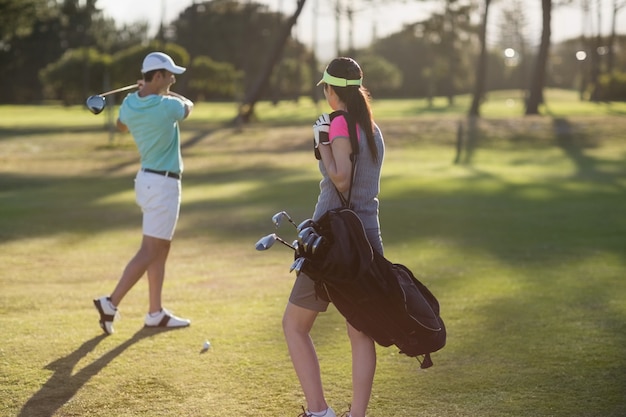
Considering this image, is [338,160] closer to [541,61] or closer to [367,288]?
[367,288]

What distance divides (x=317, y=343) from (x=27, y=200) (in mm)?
12119

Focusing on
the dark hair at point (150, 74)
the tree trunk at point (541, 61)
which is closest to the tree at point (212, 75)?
the tree trunk at point (541, 61)

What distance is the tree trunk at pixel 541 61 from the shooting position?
44528mm

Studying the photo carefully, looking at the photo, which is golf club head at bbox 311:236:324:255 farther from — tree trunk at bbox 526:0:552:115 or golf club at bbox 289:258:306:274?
tree trunk at bbox 526:0:552:115

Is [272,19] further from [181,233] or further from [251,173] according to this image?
[181,233]

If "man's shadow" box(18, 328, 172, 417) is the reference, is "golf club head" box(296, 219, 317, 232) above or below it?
above

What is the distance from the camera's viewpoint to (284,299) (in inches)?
373

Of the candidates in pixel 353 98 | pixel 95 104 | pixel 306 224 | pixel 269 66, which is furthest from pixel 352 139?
pixel 269 66

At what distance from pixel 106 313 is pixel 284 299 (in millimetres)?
2059

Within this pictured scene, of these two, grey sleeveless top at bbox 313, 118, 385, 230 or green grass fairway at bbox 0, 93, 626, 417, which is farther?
green grass fairway at bbox 0, 93, 626, 417

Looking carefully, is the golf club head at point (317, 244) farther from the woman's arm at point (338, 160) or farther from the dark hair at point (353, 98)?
the dark hair at point (353, 98)

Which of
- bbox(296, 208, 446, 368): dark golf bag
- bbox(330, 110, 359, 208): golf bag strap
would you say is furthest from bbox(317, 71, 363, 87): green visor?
bbox(296, 208, 446, 368): dark golf bag

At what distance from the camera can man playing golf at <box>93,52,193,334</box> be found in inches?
308

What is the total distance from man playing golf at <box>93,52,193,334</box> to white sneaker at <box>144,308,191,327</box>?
310mm
